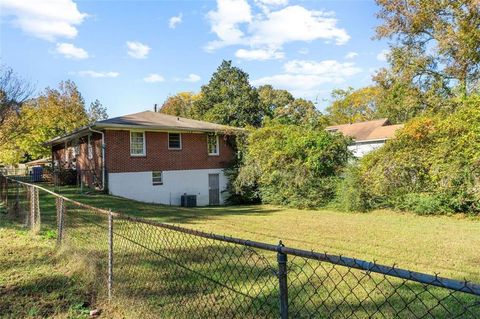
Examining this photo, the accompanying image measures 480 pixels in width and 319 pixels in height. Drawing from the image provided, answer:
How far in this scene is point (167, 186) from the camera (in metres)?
21.9

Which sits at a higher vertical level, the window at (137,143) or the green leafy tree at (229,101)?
the green leafy tree at (229,101)

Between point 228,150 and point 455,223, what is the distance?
14636 millimetres

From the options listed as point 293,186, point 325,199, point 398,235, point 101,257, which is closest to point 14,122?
point 293,186

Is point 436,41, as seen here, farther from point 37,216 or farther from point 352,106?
point 352,106

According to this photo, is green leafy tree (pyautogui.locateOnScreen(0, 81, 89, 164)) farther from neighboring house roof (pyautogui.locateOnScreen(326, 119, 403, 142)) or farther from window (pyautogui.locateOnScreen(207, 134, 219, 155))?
neighboring house roof (pyautogui.locateOnScreen(326, 119, 403, 142))

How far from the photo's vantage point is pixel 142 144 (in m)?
21.2

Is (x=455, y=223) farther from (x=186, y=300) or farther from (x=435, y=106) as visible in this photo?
(x=435, y=106)

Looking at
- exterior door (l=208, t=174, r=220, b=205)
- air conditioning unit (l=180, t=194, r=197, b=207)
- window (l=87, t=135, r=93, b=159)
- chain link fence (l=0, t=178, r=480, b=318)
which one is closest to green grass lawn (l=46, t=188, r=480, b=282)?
chain link fence (l=0, t=178, r=480, b=318)

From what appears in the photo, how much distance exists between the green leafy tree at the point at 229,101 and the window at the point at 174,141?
11.8 m

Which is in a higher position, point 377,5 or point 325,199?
point 377,5

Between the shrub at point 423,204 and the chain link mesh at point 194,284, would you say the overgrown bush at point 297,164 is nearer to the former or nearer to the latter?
the shrub at point 423,204

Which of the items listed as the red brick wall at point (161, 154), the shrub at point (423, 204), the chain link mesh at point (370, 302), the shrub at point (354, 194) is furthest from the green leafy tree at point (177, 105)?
the chain link mesh at point (370, 302)

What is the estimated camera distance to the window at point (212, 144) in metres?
23.9

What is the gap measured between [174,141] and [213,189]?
3.76 m
